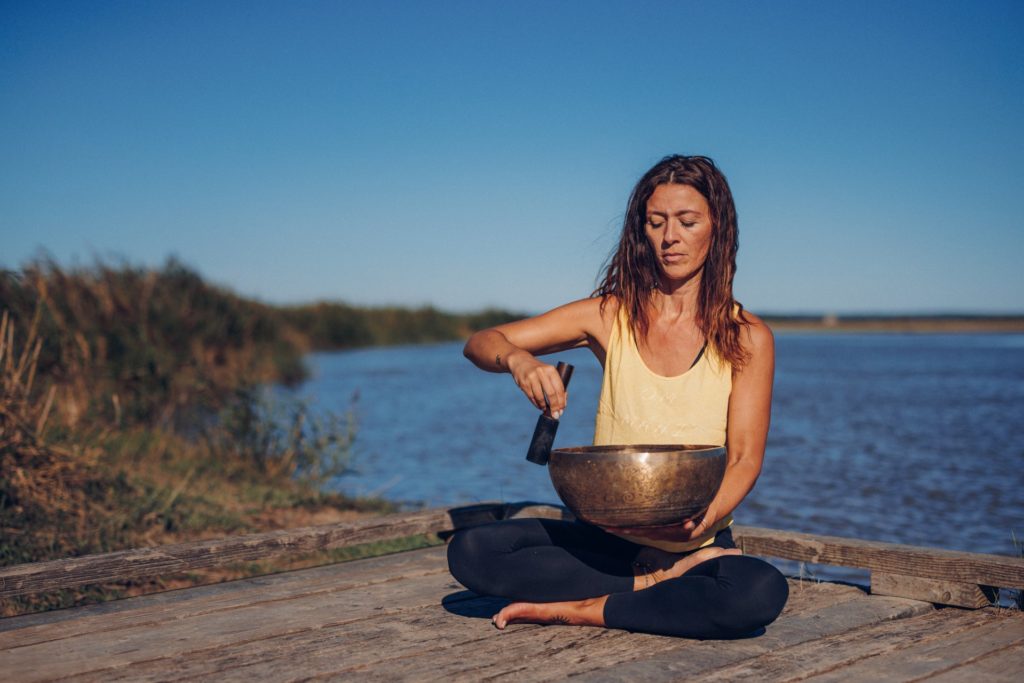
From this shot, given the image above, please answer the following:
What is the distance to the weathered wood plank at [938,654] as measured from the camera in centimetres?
228

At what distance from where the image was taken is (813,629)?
2.69 m

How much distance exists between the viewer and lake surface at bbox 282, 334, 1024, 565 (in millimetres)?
6982

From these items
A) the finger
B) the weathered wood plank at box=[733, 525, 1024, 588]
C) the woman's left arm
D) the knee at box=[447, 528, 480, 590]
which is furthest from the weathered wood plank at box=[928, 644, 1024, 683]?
the knee at box=[447, 528, 480, 590]

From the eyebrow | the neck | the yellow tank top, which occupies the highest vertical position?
the eyebrow

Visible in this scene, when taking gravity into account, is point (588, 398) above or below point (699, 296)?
below

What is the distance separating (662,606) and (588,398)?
1449 cm

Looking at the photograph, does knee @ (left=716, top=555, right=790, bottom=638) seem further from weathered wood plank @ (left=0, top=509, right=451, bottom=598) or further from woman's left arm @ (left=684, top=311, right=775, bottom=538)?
weathered wood plank @ (left=0, top=509, right=451, bottom=598)

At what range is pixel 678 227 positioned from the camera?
2.76 m

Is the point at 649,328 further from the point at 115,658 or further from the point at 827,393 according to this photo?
the point at 827,393

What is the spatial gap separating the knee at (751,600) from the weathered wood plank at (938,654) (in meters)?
0.24

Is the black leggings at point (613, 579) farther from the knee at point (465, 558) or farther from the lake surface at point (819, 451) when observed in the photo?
the lake surface at point (819, 451)

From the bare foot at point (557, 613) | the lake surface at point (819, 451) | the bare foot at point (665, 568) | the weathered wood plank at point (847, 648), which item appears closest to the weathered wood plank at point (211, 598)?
the bare foot at point (557, 613)

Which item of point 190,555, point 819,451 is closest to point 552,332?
point 190,555

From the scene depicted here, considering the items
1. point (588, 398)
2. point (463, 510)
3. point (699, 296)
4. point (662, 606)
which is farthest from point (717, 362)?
point (588, 398)
